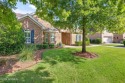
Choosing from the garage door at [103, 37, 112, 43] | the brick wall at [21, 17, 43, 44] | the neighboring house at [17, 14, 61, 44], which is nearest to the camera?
the neighboring house at [17, 14, 61, 44]

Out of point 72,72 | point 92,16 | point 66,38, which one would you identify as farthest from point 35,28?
point 72,72

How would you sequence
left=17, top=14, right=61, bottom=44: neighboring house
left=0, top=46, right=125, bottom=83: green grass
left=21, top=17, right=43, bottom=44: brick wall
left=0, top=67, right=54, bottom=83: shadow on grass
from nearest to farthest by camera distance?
left=0, top=67, right=54, bottom=83: shadow on grass < left=0, top=46, right=125, bottom=83: green grass < left=17, top=14, right=61, bottom=44: neighboring house < left=21, top=17, right=43, bottom=44: brick wall

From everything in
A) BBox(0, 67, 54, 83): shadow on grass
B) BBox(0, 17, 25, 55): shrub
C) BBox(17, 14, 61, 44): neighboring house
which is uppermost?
BBox(17, 14, 61, 44): neighboring house

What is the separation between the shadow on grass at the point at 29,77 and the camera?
1051 cm

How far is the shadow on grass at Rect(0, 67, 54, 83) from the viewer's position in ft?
34.5

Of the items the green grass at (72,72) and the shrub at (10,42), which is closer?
the green grass at (72,72)

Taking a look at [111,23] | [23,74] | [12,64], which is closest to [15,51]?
[12,64]

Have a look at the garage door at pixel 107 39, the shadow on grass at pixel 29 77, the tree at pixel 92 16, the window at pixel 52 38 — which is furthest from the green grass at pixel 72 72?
the garage door at pixel 107 39

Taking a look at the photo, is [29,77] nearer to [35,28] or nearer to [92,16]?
[92,16]

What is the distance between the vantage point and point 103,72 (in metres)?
13.0

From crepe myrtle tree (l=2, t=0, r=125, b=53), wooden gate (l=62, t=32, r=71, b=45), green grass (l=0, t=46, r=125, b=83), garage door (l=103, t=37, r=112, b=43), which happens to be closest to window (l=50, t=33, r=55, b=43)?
wooden gate (l=62, t=32, r=71, b=45)

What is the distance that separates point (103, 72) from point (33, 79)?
5.78 meters

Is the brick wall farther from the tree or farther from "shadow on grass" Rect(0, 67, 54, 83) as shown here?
"shadow on grass" Rect(0, 67, 54, 83)

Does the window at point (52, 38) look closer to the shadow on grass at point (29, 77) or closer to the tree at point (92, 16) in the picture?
the tree at point (92, 16)
